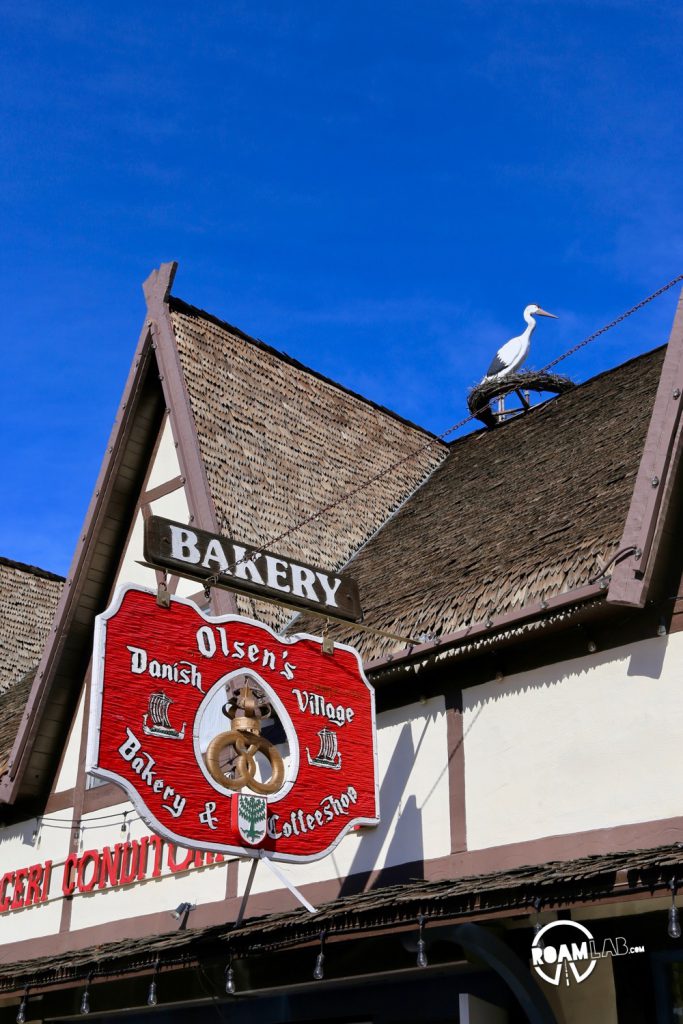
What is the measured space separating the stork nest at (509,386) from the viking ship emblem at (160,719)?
31.5ft

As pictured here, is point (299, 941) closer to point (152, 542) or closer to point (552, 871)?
point (552, 871)

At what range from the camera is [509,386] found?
17.2 m

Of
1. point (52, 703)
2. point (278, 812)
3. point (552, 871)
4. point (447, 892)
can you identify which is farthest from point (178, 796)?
point (52, 703)

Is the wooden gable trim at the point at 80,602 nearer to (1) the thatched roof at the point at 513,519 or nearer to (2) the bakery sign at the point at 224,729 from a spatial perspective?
(1) the thatched roof at the point at 513,519

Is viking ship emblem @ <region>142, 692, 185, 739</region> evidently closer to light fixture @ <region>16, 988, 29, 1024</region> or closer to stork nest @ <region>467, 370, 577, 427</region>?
light fixture @ <region>16, 988, 29, 1024</region>

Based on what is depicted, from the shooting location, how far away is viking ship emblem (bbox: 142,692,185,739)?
324 inches

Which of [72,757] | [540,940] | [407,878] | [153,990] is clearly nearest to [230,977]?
[153,990]

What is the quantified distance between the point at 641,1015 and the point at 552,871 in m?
1.39

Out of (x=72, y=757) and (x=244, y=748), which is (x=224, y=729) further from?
(x=72, y=757)

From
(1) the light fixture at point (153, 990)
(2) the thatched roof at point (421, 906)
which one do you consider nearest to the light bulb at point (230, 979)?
(2) the thatched roof at point (421, 906)

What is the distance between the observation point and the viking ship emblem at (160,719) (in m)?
8.24

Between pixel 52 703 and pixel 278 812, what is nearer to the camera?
pixel 278 812

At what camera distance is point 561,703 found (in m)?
8.70
